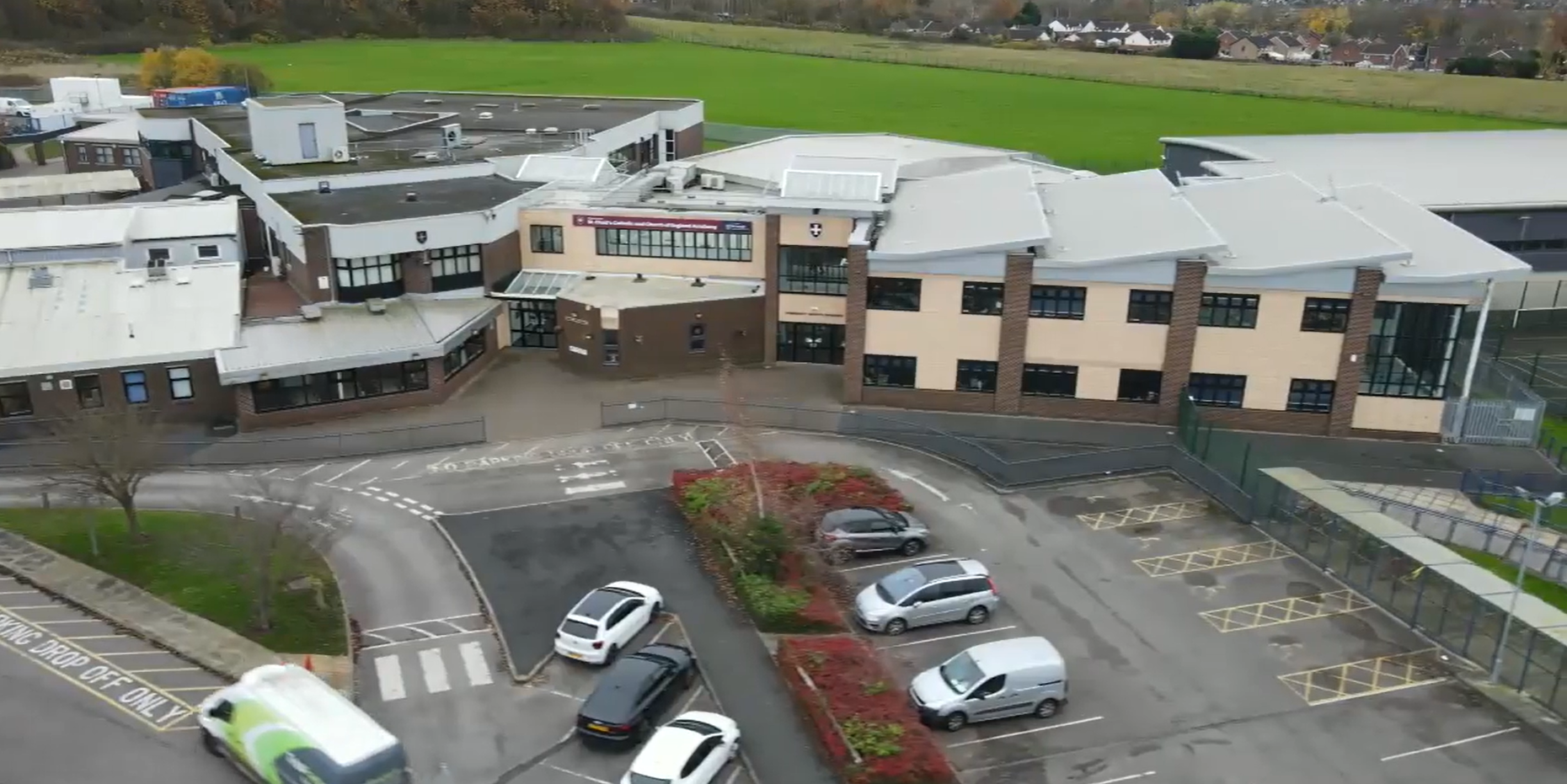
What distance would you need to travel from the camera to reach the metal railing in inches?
1528

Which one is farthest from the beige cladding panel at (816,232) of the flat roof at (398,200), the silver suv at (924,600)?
the silver suv at (924,600)

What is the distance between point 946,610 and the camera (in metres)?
30.3

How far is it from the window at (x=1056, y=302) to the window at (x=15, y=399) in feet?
122

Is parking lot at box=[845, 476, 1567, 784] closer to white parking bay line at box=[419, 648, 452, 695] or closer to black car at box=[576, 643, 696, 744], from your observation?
black car at box=[576, 643, 696, 744]

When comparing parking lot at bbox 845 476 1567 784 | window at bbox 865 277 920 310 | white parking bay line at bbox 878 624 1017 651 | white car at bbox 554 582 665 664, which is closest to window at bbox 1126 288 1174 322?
parking lot at bbox 845 476 1567 784

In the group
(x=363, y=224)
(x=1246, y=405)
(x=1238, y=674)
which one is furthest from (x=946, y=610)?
(x=363, y=224)

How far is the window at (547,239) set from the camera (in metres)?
52.5

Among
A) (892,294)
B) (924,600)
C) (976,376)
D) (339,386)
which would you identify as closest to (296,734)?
(924,600)

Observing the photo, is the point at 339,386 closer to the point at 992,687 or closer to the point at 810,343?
the point at 810,343

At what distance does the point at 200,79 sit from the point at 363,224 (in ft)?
233

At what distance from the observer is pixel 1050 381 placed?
44.5 metres

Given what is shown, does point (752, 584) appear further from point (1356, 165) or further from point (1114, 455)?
point (1356, 165)

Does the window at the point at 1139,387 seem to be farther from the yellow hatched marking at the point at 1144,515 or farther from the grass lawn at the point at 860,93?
the grass lawn at the point at 860,93

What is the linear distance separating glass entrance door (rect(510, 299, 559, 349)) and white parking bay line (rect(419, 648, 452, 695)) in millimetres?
24376
